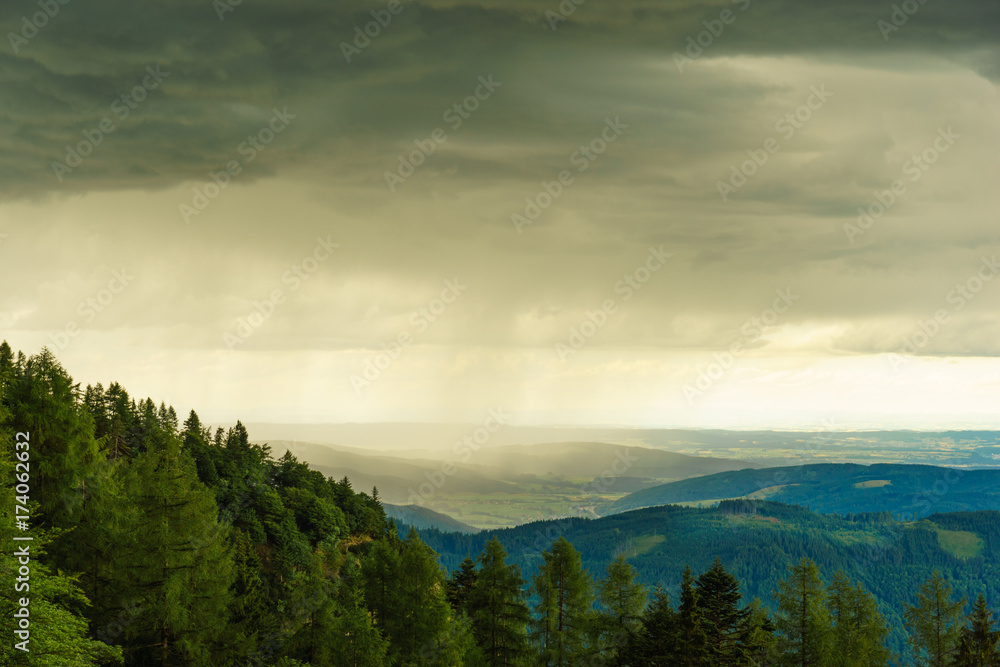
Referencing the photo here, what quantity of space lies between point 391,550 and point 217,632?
38.1ft

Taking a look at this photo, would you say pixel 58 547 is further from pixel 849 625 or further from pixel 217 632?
pixel 849 625

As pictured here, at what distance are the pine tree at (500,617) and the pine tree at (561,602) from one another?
185 centimetres

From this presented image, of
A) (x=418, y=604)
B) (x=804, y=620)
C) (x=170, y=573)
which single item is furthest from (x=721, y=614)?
(x=170, y=573)

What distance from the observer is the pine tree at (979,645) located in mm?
48969

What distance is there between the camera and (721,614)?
46.1 m

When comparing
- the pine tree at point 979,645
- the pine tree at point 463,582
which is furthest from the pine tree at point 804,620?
the pine tree at point 463,582

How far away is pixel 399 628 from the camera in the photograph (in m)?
48.0

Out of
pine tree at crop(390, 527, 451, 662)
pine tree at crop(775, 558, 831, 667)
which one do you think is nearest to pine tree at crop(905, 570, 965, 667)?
pine tree at crop(775, 558, 831, 667)

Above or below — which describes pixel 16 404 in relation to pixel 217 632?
above

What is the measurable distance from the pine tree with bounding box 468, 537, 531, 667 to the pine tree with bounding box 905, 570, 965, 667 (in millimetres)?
31140

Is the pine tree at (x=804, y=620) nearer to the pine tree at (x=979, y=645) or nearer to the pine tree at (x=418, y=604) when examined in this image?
the pine tree at (x=979, y=645)

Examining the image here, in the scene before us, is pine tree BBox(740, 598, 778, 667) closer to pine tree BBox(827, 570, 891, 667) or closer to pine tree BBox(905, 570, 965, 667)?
pine tree BBox(827, 570, 891, 667)

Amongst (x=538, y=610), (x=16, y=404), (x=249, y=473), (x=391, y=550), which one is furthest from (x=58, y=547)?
(x=249, y=473)

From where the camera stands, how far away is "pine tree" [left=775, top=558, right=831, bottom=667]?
53469 mm
